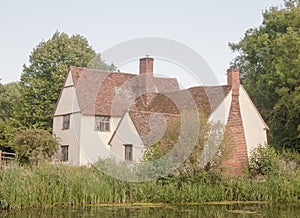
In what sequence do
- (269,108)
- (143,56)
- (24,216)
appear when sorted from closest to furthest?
(24,216) < (143,56) < (269,108)

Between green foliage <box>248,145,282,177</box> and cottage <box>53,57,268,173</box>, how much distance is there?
158 cm

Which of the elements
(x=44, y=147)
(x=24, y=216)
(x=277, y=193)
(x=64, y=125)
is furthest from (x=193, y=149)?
(x=64, y=125)

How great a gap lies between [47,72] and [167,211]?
29.5 metres

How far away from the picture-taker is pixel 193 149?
2083cm

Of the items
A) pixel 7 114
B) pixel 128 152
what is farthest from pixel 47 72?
pixel 128 152

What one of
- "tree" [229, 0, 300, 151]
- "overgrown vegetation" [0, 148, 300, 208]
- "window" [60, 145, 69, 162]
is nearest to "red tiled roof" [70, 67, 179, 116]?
"window" [60, 145, 69, 162]

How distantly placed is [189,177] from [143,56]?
15.7 metres

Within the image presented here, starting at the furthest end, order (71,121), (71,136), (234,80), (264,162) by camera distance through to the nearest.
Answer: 1. (71,121)
2. (71,136)
3. (234,80)
4. (264,162)

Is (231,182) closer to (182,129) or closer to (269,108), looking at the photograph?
(182,129)

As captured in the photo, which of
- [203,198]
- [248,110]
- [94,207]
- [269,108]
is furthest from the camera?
[269,108]

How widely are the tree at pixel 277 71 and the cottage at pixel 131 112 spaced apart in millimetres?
3634

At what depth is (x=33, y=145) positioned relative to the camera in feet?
99.6

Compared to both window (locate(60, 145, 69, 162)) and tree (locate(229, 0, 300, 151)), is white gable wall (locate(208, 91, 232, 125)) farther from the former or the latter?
window (locate(60, 145, 69, 162))

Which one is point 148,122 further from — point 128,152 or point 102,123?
point 102,123
